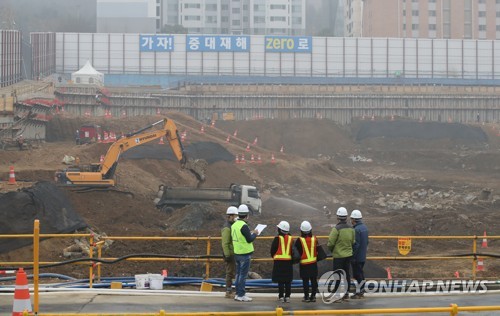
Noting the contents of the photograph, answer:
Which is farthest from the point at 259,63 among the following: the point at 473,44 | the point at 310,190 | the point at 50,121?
the point at 310,190

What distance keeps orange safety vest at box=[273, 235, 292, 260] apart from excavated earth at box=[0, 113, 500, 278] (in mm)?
3731

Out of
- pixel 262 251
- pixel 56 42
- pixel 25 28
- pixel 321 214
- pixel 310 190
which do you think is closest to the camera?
pixel 262 251

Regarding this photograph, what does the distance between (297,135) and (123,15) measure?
46.0 m

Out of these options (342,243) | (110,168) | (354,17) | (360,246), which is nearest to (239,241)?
(342,243)

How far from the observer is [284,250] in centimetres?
1356

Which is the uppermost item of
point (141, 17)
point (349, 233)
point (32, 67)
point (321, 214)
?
point (141, 17)

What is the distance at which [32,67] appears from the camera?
75000 mm

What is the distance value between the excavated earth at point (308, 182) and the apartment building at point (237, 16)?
55.8 meters

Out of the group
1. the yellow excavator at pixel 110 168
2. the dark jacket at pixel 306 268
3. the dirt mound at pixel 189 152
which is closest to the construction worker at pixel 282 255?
the dark jacket at pixel 306 268

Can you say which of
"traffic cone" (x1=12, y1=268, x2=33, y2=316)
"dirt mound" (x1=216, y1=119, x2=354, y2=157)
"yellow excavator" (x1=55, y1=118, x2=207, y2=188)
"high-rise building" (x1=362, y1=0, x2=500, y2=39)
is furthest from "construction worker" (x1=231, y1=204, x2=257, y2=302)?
"high-rise building" (x1=362, y1=0, x2=500, y2=39)

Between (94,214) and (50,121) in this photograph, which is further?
(50,121)

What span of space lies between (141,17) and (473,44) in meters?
39.3

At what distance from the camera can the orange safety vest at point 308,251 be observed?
Result: 539 inches

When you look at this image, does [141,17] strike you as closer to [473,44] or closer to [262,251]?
[473,44]
